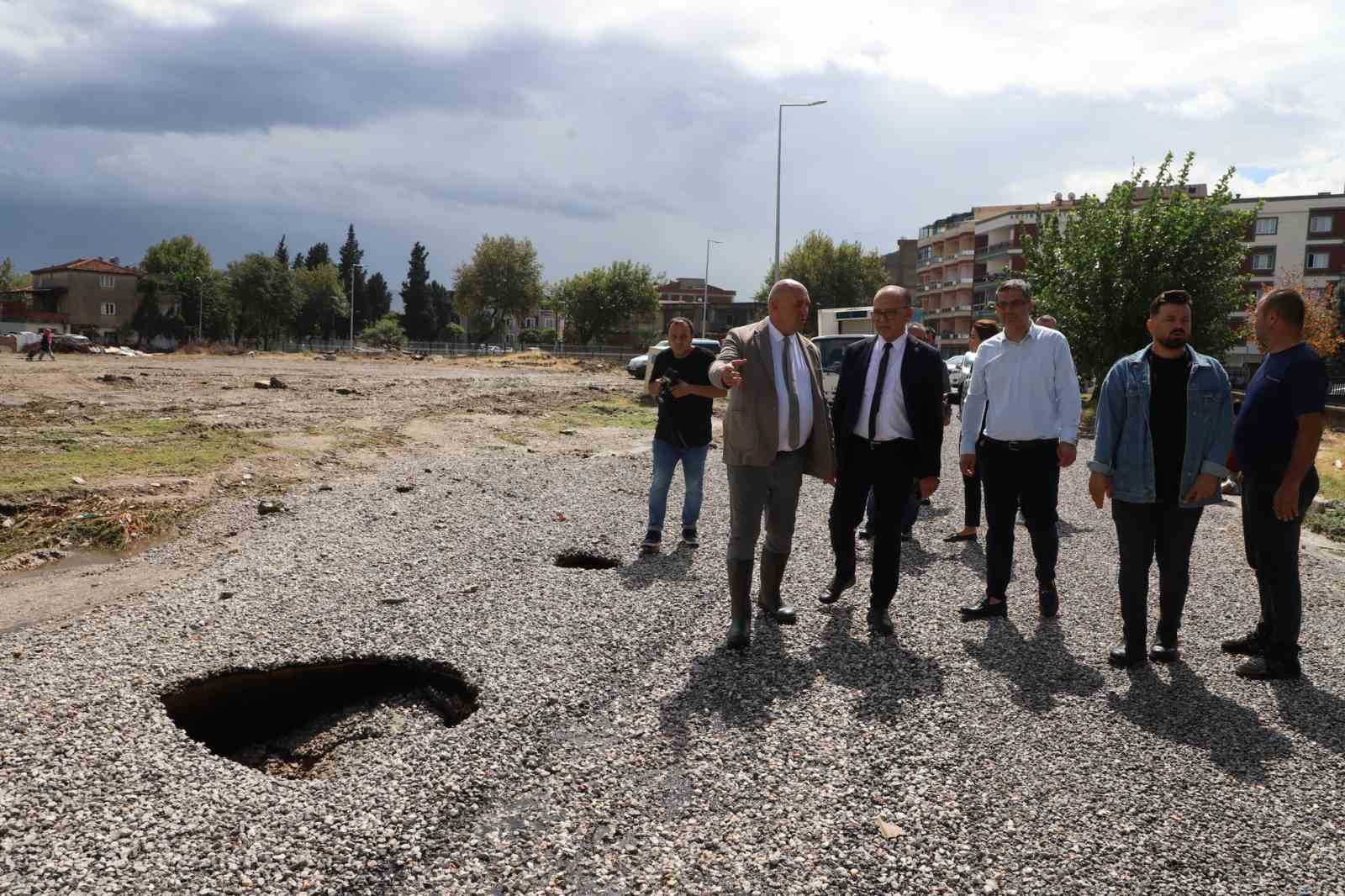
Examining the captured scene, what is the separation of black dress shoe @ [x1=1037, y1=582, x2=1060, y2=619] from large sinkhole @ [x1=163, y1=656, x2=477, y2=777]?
11.7ft

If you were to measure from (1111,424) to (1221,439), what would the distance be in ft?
1.67

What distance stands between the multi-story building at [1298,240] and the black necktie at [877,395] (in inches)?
2745

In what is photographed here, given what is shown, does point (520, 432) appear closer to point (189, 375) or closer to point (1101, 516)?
point (1101, 516)

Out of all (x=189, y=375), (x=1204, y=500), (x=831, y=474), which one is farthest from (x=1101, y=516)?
(x=189, y=375)

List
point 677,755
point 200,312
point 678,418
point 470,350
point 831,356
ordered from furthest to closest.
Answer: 1. point 200,312
2. point 470,350
3. point 831,356
4. point 678,418
5. point 677,755

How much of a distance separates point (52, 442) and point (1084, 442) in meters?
19.9

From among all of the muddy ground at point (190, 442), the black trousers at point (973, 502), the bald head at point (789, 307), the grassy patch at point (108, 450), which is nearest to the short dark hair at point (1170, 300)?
the bald head at point (789, 307)

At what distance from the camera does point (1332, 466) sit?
1680 centimetres

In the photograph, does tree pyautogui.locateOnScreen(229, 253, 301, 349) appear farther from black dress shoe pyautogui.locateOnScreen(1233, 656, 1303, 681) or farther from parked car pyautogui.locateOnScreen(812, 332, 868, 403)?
black dress shoe pyautogui.locateOnScreen(1233, 656, 1303, 681)

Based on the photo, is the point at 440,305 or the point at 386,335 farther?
the point at 440,305

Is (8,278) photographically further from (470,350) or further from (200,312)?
(470,350)

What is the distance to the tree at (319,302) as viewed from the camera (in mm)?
87312

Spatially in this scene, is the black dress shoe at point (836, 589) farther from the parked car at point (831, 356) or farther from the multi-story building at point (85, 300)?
the multi-story building at point (85, 300)

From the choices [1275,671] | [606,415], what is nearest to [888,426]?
[1275,671]
